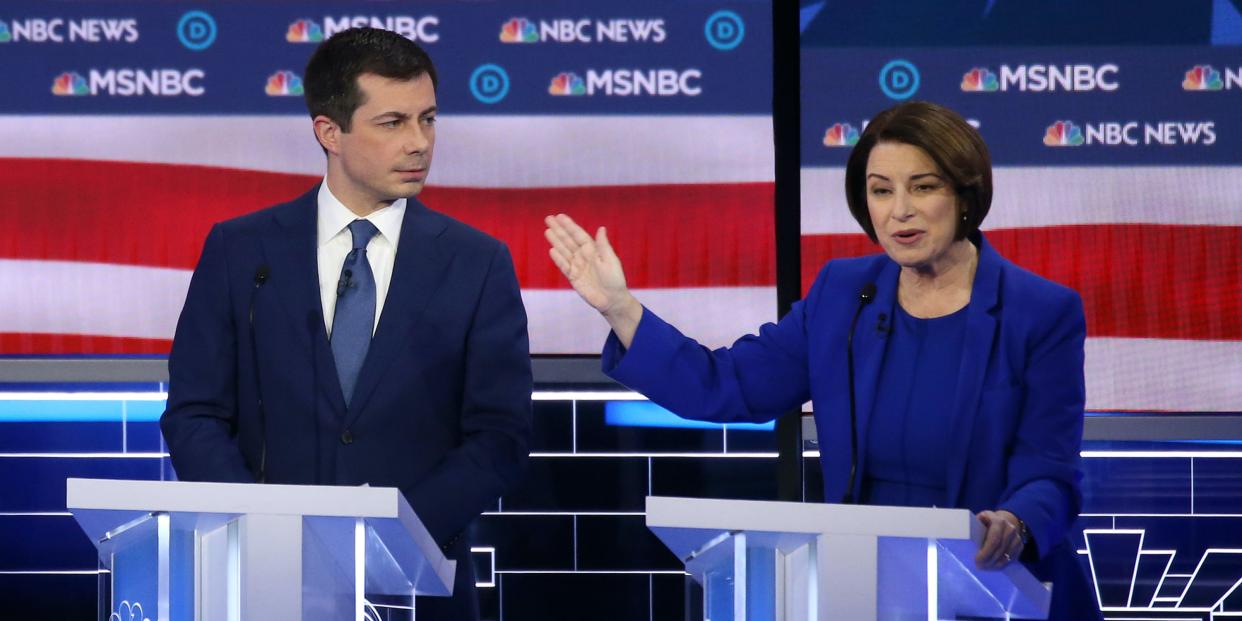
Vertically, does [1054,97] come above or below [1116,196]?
above

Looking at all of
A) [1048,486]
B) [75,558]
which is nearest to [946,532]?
[1048,486]

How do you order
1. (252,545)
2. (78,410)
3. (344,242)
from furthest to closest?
(78,410) → (344,242) → (252,545)

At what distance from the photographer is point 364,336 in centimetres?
295

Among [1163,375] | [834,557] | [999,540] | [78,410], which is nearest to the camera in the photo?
[834,557]

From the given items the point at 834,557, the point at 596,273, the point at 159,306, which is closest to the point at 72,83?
the point at 159,306

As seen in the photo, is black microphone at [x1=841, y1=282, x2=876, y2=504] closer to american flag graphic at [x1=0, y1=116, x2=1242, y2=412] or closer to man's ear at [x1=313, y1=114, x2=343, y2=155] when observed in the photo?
man's ear at [x1=313, y1=114, x2=343, y2=155]

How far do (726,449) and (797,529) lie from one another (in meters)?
2.80

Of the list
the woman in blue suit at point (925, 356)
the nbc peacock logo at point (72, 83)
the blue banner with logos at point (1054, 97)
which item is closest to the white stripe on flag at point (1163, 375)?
the blue banner with logos at point (1054, 97)

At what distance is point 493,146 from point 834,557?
8.87 ft

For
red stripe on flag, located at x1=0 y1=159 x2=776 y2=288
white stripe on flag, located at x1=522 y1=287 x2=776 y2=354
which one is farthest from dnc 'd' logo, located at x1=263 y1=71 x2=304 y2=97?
white stripe on flag, located at x1=522 y1=287 x2=776 y2=354

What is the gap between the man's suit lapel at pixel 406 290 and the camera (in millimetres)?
2898

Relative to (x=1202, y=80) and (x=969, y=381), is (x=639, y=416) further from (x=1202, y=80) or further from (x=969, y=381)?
(x=969, y=381)

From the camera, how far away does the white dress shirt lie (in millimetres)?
3008

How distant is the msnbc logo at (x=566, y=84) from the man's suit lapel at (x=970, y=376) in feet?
6.49
